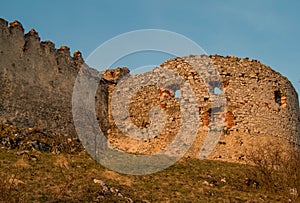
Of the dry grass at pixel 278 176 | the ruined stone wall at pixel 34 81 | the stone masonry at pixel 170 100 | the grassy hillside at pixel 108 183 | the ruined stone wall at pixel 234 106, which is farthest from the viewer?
the ruined stone wall at pixel 234 106

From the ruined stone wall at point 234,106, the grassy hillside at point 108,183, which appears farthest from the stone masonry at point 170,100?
the grassy hillside at point 108,183

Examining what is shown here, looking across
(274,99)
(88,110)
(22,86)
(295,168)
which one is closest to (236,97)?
(274,99)

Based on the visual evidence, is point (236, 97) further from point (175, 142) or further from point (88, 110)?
point (88, 110)

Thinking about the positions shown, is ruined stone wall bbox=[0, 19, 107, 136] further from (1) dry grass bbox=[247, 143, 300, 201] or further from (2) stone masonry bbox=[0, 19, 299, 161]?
(1) dry grass bbox=[247, 143, 300, 201]

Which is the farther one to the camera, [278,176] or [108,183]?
[278,176]

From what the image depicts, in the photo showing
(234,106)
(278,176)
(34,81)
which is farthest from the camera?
(34,81)

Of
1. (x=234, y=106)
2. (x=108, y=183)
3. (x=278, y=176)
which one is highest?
(x=234, y=106)

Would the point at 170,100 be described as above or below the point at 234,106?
above

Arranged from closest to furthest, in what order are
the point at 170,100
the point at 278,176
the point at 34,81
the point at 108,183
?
the point at 108,183
the point at 278,176
the point at 34,81
the point at 170,100

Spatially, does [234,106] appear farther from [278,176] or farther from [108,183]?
[108,183]

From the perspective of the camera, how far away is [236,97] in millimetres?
16234

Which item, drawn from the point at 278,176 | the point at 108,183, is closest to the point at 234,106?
the point at 278,176

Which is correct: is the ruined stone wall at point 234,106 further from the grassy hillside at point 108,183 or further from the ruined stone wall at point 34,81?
the ruined stone wall at point 34,81

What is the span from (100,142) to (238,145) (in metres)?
5.65
